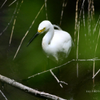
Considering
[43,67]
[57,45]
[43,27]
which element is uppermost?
[43,27]

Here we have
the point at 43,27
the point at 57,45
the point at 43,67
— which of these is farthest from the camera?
the point at 43,67

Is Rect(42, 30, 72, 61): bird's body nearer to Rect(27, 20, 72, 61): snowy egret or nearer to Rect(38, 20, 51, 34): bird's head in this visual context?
Rect(27, 20, 72, 61): snowy egret

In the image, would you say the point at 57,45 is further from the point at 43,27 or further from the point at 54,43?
the point at 43,27

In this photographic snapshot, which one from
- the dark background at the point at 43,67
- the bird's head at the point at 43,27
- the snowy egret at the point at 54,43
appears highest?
the bird's head at the point at 43,27

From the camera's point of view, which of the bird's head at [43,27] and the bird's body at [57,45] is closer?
the bird's head at [43,27]

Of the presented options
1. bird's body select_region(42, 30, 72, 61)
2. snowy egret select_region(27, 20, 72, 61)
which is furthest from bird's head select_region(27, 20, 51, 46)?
bird's body select_region(42, 30, 72, 61)

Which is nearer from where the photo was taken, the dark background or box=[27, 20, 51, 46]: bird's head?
the dark background

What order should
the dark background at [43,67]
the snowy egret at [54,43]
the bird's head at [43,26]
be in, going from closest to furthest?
the dark background at [43,67] → the bird's head at [43,26] → the snowy egret at [54,43]

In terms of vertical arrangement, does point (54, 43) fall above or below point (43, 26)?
below

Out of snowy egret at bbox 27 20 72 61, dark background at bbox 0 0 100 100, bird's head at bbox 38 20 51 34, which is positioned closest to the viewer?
dark background at bbox 0 0 100 100

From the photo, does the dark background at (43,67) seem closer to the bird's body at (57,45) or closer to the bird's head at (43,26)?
the bird's body at (57,45)

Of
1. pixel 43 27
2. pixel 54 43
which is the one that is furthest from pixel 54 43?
pixel 43 27

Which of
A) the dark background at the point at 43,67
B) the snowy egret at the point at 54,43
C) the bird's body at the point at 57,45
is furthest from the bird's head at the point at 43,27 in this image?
the dark background at the point at 43,67

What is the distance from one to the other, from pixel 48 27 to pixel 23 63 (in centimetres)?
50
